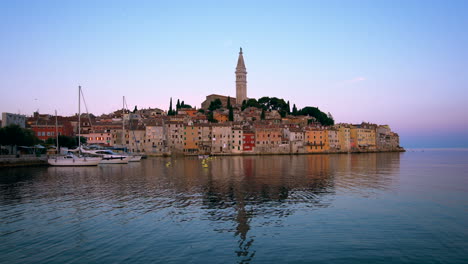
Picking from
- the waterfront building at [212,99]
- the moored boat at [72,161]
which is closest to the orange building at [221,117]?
the waterfront building at [212,99]

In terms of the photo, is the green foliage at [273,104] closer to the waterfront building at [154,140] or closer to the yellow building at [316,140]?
the yellow building at [316,140]

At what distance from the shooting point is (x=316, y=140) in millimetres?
92062

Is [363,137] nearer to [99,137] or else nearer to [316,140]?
[316,140]

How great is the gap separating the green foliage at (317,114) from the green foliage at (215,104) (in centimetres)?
2916

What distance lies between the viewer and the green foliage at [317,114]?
377 ft

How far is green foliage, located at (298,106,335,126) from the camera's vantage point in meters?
115

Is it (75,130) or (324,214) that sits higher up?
(75,130)

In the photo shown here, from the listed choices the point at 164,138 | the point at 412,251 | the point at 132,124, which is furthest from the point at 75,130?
the point at 412,251

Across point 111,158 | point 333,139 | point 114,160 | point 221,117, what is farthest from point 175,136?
point 333,139

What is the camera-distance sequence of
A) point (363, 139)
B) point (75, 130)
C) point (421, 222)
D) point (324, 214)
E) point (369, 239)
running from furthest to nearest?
point (363, 139) < point (75, 130) < point (324, 214) < point (421, 222) < point (369, 239)

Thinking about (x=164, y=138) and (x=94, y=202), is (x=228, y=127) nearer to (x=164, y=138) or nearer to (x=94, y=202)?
(x=164, y=138)

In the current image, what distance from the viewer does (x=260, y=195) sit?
778 inches

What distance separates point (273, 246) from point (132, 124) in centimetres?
7675

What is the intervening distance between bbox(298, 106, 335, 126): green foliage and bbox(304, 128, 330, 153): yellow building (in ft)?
72.7
